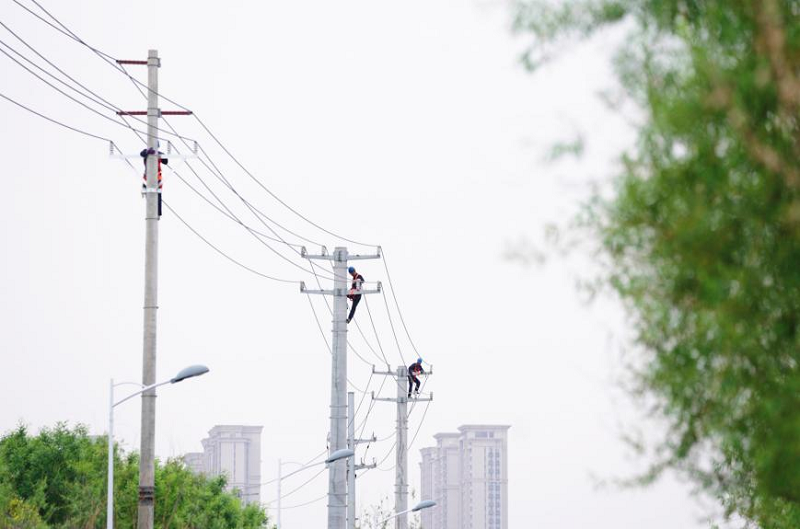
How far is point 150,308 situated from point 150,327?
11.9 inches

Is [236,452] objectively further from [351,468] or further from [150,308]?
[150,308]

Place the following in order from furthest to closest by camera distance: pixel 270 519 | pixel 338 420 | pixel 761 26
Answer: pixel 270 519 < pixel 338 420 < pixel 761 26

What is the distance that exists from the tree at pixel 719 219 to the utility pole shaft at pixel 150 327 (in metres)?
12.5

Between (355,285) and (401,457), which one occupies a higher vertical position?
(355,285)

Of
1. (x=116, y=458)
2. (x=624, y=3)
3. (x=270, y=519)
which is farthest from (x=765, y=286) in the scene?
(x=270, y=519)

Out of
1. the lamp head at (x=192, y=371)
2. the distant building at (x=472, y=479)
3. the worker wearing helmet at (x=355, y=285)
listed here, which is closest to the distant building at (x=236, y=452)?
the distant building at (x=472, y=479)

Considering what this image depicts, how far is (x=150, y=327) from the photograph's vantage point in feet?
67.0

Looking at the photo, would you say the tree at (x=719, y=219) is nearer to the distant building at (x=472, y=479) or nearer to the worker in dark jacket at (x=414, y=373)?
the worker in dark jacket at (x=414, y=373)

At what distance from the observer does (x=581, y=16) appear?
915cm

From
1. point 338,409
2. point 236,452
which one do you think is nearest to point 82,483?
point 338,409

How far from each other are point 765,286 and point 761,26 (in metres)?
1.51

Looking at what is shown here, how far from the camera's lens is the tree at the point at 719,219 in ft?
25.7

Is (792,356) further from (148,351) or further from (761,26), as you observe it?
(148,351)

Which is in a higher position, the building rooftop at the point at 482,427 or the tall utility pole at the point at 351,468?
the building rooftop at the point at 482,427
